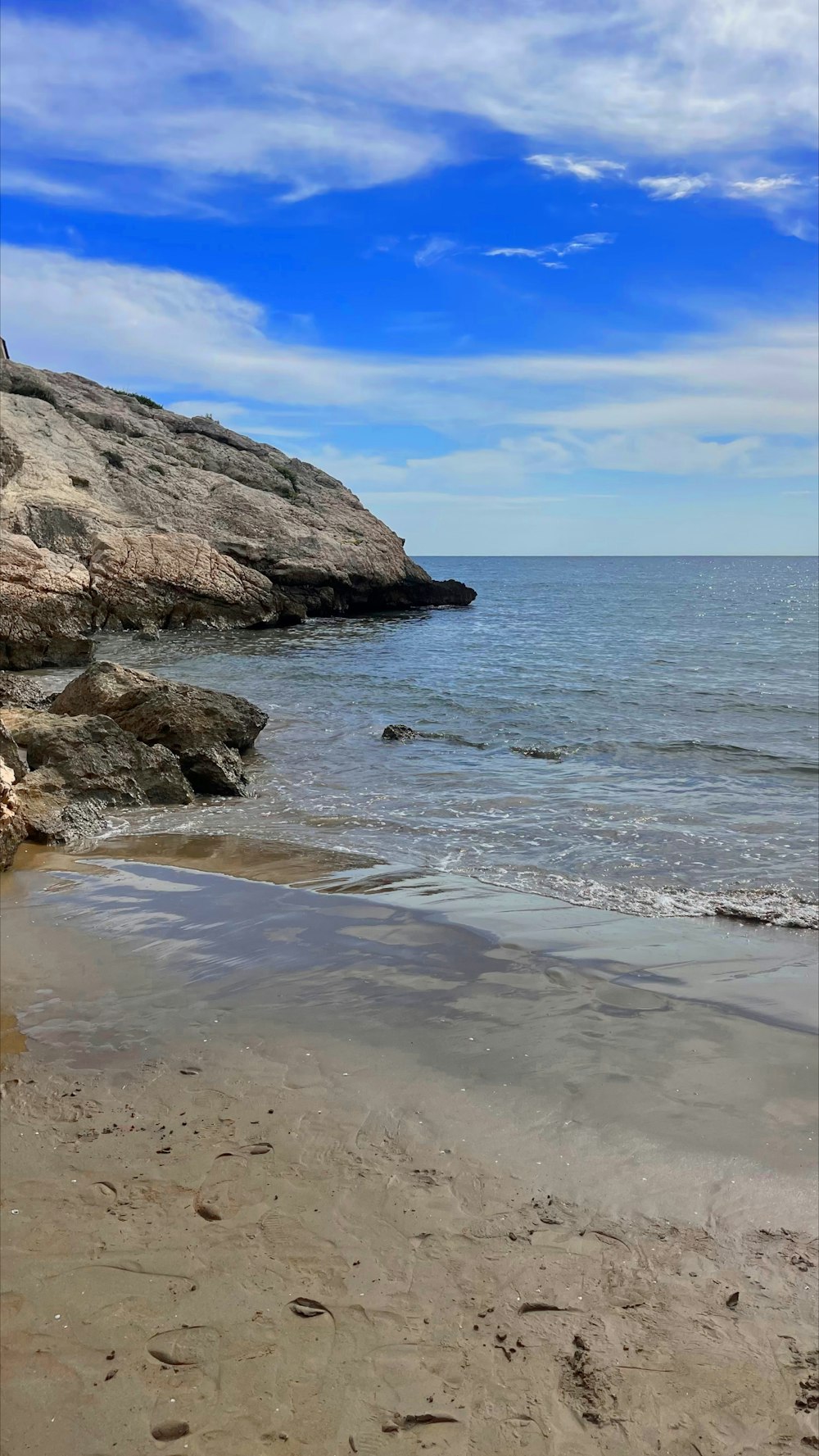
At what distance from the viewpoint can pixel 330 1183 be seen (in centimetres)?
319

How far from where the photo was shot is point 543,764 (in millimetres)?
11969

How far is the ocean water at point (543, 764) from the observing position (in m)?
7.65

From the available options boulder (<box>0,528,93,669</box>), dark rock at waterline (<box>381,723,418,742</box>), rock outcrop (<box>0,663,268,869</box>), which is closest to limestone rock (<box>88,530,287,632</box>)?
boulder (<box>0,528,93,669</box>)

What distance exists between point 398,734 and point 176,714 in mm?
4104

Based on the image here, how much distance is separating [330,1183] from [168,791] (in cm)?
674

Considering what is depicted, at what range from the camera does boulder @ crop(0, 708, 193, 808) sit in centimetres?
909

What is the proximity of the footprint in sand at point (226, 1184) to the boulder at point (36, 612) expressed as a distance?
62.3ft

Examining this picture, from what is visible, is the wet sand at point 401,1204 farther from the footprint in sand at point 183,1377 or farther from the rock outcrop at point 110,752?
the rock outcrop at point 110,752

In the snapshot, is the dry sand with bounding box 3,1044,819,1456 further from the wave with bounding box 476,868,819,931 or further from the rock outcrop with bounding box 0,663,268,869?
the rock outcrop with bounding box 0,663,268,869

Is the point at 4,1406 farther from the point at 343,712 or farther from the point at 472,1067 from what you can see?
the point at 343,712

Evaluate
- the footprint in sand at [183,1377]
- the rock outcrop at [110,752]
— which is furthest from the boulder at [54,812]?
the footprint in sand at [183,1377]

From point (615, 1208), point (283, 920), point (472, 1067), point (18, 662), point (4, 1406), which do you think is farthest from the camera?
point (18, 662)

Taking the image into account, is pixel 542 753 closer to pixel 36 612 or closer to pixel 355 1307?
pixel 355 1307

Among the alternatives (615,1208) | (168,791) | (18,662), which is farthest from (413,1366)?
(18,662)
